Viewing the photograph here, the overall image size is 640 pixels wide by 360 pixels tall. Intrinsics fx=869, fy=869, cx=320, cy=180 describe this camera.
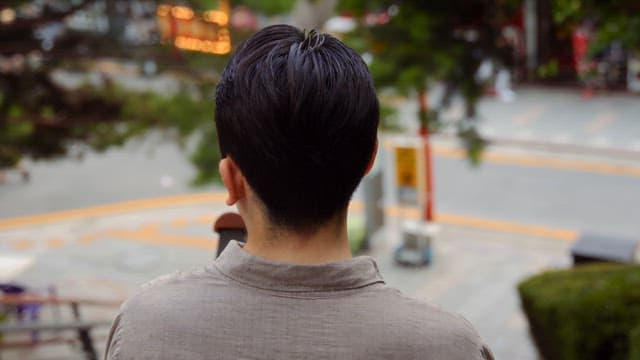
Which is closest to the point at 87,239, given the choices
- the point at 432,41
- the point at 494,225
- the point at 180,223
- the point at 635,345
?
the point at 180,223

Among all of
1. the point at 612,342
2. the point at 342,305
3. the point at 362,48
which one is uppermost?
the point at 342,305

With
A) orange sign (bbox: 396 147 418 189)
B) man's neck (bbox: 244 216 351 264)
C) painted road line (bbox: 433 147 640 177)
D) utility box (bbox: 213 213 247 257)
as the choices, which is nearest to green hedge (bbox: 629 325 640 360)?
utility box (bbox: 213 213 247 257)

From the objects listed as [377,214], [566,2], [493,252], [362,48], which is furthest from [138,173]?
[566,2]

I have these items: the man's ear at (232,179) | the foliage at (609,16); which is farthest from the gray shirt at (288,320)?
the foliage at (609,16)

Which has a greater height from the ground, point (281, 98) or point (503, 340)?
point (281, 98)

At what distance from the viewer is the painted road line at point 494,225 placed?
537 inches

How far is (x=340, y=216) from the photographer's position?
1.21 metres

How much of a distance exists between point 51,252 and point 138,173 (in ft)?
13.7

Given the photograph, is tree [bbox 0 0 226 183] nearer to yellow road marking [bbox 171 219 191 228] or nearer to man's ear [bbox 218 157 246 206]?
man's ear [bbox 218 157 246 206]

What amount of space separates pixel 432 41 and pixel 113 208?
10.3 meters

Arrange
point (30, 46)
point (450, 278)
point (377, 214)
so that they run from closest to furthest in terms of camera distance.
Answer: point (30, 46) < point (450, 278) < point (377, 214)

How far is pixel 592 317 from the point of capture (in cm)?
459

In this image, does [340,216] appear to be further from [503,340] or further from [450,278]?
[450,278]

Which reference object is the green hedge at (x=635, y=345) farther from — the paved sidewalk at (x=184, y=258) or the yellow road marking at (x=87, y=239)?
the yellow road marking at (x=87, y=239)
